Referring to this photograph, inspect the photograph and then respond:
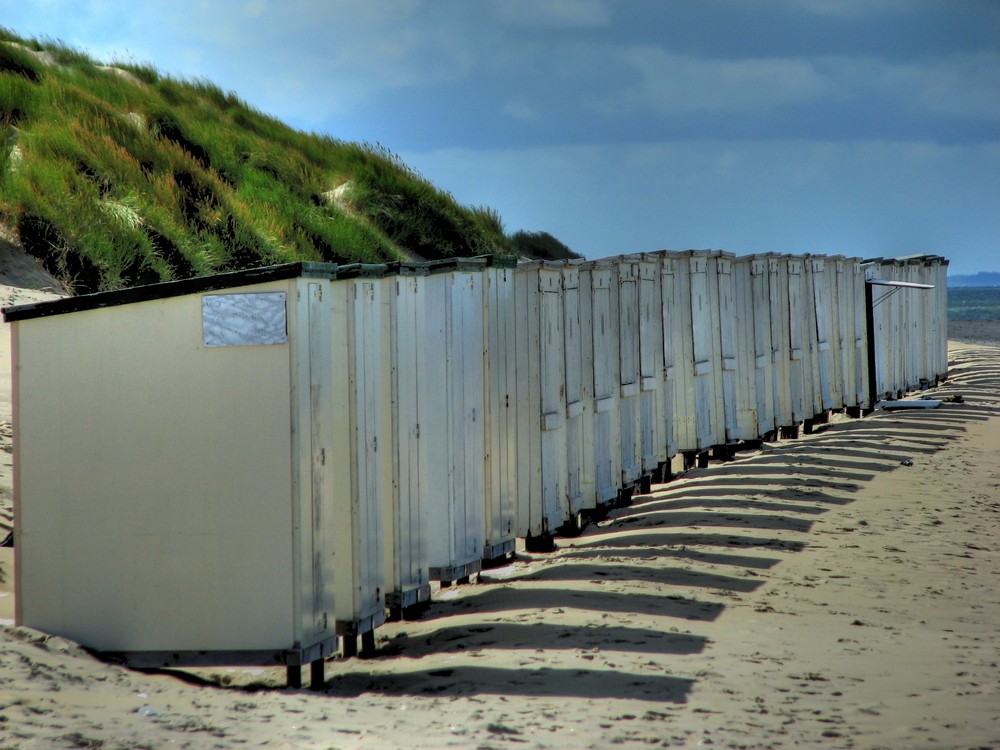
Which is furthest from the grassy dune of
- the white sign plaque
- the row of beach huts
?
the white sign plaque

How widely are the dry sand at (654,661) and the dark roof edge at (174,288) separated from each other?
5.01 ft

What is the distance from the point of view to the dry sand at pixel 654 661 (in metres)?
4.48

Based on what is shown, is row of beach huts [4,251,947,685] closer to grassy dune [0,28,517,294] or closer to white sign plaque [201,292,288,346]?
white sign plaque [201,292,288,346]

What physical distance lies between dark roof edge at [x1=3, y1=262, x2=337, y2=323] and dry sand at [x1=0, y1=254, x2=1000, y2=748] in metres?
1.53

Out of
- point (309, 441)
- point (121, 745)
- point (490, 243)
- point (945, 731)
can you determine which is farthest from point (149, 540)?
point (490, 243)

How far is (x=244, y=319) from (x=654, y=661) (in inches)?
98.7

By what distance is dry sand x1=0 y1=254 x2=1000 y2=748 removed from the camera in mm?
4480

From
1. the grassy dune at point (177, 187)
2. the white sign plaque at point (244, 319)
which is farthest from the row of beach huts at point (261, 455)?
the grassy dune at point (177, 187)

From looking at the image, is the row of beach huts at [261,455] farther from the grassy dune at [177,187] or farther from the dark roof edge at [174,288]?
the grassy dune at [177,187]

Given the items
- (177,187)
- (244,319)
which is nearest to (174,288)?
(244,319)

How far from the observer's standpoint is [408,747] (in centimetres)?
430

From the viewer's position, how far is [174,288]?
207 inches

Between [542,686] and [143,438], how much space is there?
2172 mm

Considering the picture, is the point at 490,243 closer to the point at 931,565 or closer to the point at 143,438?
the point at 931,565
